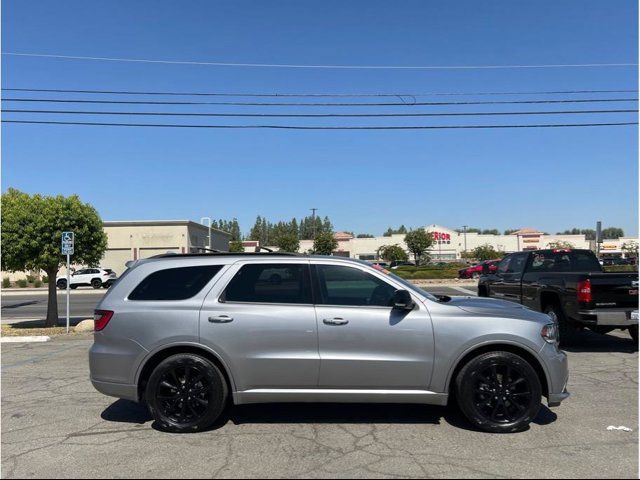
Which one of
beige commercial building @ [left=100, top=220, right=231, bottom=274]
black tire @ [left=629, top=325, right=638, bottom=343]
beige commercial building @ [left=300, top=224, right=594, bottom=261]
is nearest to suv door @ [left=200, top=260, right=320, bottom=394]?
black tire @ [left=629, top=325, right=638, bottom=343]

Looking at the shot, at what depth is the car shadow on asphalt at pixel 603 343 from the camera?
9352 mm

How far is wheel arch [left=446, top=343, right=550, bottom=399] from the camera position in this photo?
16.0 feet

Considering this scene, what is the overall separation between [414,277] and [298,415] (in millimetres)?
37420

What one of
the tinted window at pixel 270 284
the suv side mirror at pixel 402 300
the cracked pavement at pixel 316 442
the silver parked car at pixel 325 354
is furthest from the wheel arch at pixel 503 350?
the tinted window at pixel 270 284

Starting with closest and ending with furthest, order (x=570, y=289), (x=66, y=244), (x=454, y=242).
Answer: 1. (x=570, y=289)
2. (x=66, y=244)
3. (x=454, y=242)

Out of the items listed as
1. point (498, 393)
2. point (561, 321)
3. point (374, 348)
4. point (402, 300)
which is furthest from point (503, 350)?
point (561, 321)

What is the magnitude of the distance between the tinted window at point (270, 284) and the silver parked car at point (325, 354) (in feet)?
0.08

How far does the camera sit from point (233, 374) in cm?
491

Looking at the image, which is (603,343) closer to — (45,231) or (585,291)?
(585,291)

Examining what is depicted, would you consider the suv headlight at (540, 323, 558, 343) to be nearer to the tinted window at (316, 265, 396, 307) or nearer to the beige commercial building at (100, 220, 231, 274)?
the tinted window at (316, 265, 396, 307)

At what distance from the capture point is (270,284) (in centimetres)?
515

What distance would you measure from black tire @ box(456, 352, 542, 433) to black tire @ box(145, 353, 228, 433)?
2350 millimetres

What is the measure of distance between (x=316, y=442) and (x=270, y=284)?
156 cm

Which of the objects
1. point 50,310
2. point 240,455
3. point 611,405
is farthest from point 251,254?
point 50,310
